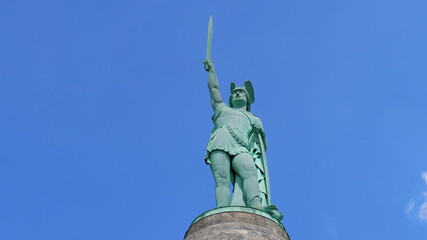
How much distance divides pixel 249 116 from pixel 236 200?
8.18 ft

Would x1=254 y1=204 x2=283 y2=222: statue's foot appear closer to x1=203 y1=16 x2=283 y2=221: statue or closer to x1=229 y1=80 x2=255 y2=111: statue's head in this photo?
x1=203 y1=16 x2=283 y2=221: statue

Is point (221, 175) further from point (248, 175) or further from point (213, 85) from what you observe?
point (213, 85)

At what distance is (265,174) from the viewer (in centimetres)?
1563

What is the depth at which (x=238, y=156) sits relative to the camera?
1520 cm

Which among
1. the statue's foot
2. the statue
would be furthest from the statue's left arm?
the statue's foot

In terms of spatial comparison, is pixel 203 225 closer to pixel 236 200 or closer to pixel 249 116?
pixel 236 200

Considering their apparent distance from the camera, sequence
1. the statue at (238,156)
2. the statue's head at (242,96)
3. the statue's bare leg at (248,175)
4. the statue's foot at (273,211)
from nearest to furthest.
→ 1. the statue's foot at (273,211)
2. the statue's bare leg at (248,175)
3. the statue at (238,156)
4. the statue's head at (242,96)

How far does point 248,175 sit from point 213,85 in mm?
3130

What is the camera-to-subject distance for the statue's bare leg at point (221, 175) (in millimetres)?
14531

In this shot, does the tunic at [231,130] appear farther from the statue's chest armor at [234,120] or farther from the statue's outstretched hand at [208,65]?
the statue's outstretched hand at [208,65]

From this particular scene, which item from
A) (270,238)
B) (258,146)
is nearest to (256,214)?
(270,238)

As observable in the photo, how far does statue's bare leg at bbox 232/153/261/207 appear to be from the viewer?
14.5m

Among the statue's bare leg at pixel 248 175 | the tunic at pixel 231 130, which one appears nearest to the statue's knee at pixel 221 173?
the statue's bare leg at pixel 248 175

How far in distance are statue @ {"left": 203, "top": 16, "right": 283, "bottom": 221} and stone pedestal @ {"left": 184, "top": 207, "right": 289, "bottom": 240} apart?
518 mm
